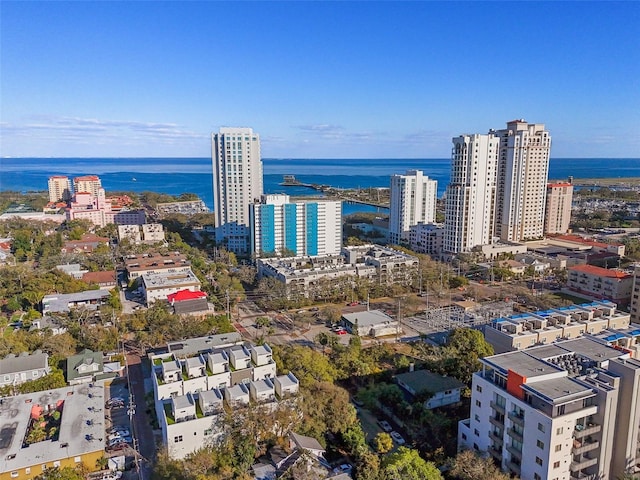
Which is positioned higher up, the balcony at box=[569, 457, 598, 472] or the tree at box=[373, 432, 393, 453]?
the balcony at box=[569, 457, 598, 472]

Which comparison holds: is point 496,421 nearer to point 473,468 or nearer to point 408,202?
point 473,468

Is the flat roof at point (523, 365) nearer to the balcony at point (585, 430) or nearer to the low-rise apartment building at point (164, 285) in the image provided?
the balcony at point (585, 430)

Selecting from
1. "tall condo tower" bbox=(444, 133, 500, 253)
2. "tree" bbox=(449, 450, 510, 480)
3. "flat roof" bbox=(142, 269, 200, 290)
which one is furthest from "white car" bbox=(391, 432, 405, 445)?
"tall condo tower" bbox=(444, 133, 500, 253)

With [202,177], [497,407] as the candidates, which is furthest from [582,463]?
[202,177]

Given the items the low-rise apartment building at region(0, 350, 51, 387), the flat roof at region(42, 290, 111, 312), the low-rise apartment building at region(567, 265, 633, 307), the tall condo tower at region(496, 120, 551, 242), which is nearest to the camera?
the low-rise apartment building at region(0, 350, 51, 387)

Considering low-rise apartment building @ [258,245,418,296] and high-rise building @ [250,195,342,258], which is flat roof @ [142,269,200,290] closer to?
low-rise apartment building @ [258,245,418,296]

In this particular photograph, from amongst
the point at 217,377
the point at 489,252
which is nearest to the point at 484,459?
the point at 217,377

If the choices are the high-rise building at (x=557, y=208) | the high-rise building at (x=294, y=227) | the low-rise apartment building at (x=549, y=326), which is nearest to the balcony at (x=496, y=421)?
the low-rise apartment building at (x=549, y=326)
